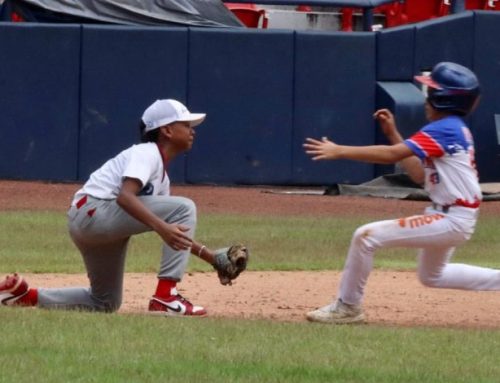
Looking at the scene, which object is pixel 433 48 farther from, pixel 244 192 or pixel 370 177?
pixel 244 192

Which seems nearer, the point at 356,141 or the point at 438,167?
the point at 438,167

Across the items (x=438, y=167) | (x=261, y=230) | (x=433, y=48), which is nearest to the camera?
(x=438, y=167)

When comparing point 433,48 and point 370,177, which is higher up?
point 433,48

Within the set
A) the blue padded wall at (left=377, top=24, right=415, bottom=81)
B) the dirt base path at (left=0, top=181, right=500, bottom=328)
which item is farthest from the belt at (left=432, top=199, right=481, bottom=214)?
the blue padded wall at (left=377, top=24, right=415, bottom=81)

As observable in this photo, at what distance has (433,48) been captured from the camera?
58.9 feet

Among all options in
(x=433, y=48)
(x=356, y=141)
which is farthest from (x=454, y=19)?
(x=356, y=141)

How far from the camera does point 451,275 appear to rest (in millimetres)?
7133

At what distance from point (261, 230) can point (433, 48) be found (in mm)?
6092

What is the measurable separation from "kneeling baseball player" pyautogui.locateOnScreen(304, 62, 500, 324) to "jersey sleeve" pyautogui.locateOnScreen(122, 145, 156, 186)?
0.79 meters

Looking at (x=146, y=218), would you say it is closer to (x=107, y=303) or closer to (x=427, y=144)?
(x=107, y=303)

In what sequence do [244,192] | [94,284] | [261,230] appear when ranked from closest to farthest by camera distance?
[94,284] → [261,230] → [244,192]

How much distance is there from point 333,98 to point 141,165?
10.9 m

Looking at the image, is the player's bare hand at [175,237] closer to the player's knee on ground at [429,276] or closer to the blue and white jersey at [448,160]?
the blue and white jersey at [448,160]

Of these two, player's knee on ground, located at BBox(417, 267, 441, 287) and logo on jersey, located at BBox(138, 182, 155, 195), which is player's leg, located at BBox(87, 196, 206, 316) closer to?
logo on jersey, located at BBox(138, 182, 155, 195)
